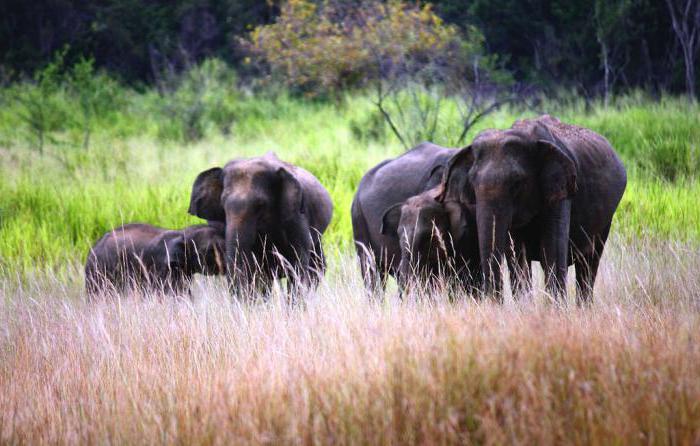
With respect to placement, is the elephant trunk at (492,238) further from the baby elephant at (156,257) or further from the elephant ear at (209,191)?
the elephant ear at (209,191)

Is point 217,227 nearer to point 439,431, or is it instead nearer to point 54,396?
point 54,396

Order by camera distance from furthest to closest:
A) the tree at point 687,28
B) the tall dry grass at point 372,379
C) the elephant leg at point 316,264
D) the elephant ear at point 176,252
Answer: the tree at point 687,28 < the elephant ear at point 176,252 < the elephant leg at point 316,264 < the tall dry grass at point 372,379

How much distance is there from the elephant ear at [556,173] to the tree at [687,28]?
729 inches

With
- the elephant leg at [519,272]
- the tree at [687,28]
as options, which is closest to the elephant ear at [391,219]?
the elephant leg at [519,272]

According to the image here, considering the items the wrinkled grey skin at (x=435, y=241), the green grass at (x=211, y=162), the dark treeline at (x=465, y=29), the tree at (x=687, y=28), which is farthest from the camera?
the dark treeline at (x=465, y=29)

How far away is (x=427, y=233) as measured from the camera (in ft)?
24.3

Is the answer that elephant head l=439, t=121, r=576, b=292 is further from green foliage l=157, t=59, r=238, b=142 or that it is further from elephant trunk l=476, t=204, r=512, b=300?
green foliage l=157, t=59, r=238, b=142

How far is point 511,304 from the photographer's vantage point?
695 cm

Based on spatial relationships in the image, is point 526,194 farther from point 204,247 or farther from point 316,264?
point 204,247

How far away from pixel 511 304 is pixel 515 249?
0.93 m

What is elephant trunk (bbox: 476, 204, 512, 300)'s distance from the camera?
7.09m

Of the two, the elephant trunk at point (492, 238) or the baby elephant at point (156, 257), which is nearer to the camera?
the elephant trunk at point (492, 238)

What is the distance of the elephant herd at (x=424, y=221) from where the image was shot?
7305 mm

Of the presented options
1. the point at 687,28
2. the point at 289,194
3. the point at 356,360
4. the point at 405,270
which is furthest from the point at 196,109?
the point at 356,360
